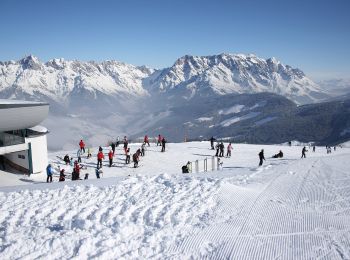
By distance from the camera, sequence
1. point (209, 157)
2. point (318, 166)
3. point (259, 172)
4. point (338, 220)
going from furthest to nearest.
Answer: point (209, 157) → point (318, 166) → point (259, 172) → point (338, 220)

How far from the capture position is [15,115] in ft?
85.1

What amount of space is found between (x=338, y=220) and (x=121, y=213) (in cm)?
684

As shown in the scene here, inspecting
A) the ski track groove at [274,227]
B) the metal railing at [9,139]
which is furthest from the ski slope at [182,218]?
the metal railing at [9,139]

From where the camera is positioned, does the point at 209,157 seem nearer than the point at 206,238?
No

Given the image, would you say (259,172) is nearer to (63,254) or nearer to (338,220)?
(338,220)

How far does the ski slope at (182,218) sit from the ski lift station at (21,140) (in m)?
Answer: 11.0

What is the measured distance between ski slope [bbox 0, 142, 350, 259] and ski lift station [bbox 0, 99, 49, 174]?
10982 mm

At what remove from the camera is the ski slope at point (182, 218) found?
8.87m

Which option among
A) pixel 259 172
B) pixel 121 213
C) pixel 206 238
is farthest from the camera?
pixel 259 172

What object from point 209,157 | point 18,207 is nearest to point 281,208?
point 18,207

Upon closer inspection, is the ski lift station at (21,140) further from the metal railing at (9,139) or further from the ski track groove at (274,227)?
the ski track groove at (274,227)

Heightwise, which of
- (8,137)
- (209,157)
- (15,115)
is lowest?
(209,157)

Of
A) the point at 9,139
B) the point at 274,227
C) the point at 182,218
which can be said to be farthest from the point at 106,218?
the point at 9,139

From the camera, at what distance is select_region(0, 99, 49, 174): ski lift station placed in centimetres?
2539
